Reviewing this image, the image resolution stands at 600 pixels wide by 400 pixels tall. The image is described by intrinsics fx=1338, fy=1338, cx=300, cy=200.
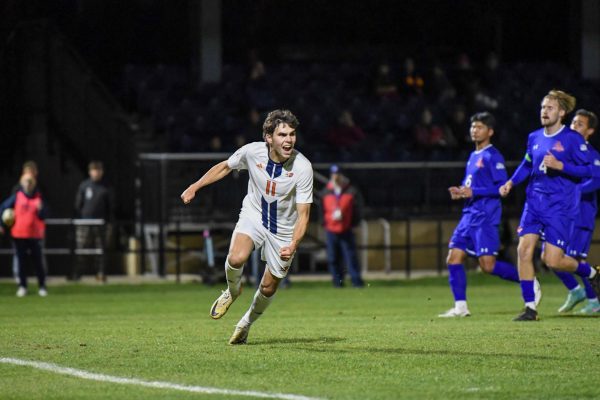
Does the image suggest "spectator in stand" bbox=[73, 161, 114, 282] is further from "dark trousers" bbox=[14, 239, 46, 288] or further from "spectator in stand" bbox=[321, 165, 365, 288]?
"spectator in stand" bbox=[321, 165, 365, 288]

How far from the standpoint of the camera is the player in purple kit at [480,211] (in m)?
14.8

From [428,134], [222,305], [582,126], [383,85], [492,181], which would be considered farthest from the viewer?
[383,85]

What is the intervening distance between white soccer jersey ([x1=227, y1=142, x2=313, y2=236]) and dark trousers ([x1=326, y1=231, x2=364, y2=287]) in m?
12.4

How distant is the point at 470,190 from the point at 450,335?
2769mm

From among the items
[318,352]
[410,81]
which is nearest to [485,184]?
[318,352]

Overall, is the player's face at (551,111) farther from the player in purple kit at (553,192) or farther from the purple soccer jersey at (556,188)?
the purple soccer jersey at (556,188)

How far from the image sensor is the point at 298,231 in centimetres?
1066

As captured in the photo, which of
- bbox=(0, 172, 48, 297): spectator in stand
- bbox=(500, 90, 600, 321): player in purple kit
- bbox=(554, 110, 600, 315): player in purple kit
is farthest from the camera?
bbox=(0, 172, 48, 297): spectator in stand

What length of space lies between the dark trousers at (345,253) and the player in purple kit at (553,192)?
973cm

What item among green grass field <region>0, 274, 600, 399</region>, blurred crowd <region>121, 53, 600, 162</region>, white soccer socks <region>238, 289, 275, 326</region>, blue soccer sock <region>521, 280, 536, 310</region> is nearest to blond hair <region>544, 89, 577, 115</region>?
blue soccer sock <region>521, 280, 536, 310</region>

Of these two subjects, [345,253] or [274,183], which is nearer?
[274,183]

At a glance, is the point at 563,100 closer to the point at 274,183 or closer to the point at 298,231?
the point at 274,183

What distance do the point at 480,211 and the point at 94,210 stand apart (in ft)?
36.6

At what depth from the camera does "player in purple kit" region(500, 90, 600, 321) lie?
44.6 feet
